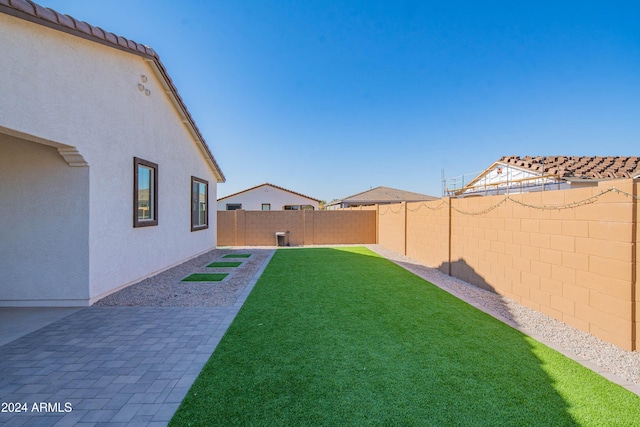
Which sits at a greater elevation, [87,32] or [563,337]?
[87,32]

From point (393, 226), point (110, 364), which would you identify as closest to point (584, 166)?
point (393, 226)

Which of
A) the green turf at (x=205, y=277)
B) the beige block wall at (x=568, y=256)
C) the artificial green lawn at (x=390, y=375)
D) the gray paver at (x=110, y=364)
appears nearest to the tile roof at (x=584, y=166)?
the beige block wall at (x=568, y=256)

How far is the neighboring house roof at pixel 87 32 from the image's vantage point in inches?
140

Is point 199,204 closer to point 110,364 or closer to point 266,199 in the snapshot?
point 110,364

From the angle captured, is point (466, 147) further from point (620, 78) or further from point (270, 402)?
point (270, 402)

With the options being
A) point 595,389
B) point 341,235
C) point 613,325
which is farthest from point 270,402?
point 341,235

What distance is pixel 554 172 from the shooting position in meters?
12.1

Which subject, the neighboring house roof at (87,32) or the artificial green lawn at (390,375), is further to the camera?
the neighboring house roof at (87,32)

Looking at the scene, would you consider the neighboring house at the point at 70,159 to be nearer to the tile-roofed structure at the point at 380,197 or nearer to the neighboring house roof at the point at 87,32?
the neighboring house roof at the point at 87,32

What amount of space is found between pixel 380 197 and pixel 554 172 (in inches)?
713

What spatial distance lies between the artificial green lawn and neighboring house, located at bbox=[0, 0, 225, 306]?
10.7ft

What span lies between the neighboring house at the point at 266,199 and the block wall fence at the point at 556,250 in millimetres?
20074

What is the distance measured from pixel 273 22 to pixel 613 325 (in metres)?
11.7

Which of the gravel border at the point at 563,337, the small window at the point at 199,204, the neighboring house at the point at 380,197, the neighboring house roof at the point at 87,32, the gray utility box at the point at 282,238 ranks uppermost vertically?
the neighboring house roof at the point at 87,32
